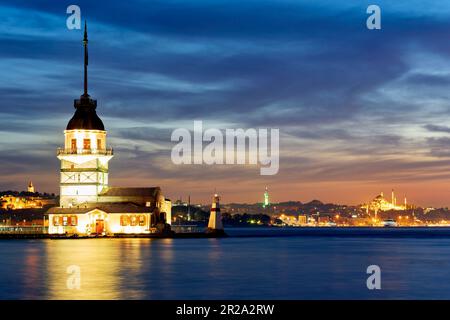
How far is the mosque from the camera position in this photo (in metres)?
107

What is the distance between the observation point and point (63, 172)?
10906cm

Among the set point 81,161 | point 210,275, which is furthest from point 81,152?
point 210,275

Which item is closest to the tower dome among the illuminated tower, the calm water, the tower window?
the illuminated tower

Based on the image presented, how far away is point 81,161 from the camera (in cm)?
10862

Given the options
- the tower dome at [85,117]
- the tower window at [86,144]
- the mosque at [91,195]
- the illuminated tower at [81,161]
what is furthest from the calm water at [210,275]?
the tower dome at [85,117]

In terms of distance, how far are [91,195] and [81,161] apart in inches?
186

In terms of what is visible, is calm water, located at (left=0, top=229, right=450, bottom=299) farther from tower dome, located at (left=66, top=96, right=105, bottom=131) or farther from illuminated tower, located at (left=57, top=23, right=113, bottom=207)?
tower dome, located at (left=66, top=96, right=105, bottom=131)

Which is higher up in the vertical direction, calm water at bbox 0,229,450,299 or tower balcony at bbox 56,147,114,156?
tower balcony at bbox 56,147,114,156

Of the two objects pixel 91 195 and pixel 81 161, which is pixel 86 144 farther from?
pixel 91 195
